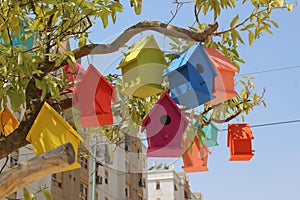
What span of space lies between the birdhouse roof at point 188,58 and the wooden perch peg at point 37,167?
21.4 inches

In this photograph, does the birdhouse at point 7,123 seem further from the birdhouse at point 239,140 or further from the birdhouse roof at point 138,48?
the birdhouse at point 239,140

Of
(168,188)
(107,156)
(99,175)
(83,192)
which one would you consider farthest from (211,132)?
(168,188)

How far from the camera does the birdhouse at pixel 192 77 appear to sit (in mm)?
2432

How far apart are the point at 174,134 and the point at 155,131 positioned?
0.29 feet

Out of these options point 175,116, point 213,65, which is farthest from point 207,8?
Answer: point 175,116

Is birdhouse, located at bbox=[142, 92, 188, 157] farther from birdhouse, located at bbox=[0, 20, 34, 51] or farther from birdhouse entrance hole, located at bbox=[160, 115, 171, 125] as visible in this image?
birdhouse, located at bbox=[0, 20, 34, 51]

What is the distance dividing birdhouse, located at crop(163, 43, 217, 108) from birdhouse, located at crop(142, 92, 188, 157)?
0.05 meters

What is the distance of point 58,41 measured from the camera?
2.82 metres

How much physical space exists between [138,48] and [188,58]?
0.22 m

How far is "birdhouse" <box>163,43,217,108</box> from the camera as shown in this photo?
2432 mm

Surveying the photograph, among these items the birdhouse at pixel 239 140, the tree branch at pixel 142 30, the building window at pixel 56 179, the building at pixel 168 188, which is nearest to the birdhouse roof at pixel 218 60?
the tree branch at pixel 142 30

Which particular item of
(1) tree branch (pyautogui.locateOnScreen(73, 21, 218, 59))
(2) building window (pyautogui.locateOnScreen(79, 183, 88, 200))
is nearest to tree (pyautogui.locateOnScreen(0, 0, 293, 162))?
(1) tree branch (pyautogui.locateOnScreen(73, 21, 218, 59))

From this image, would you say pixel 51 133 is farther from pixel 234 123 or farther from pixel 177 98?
pixel 234 123

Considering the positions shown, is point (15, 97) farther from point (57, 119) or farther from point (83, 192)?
point (83, 192)
